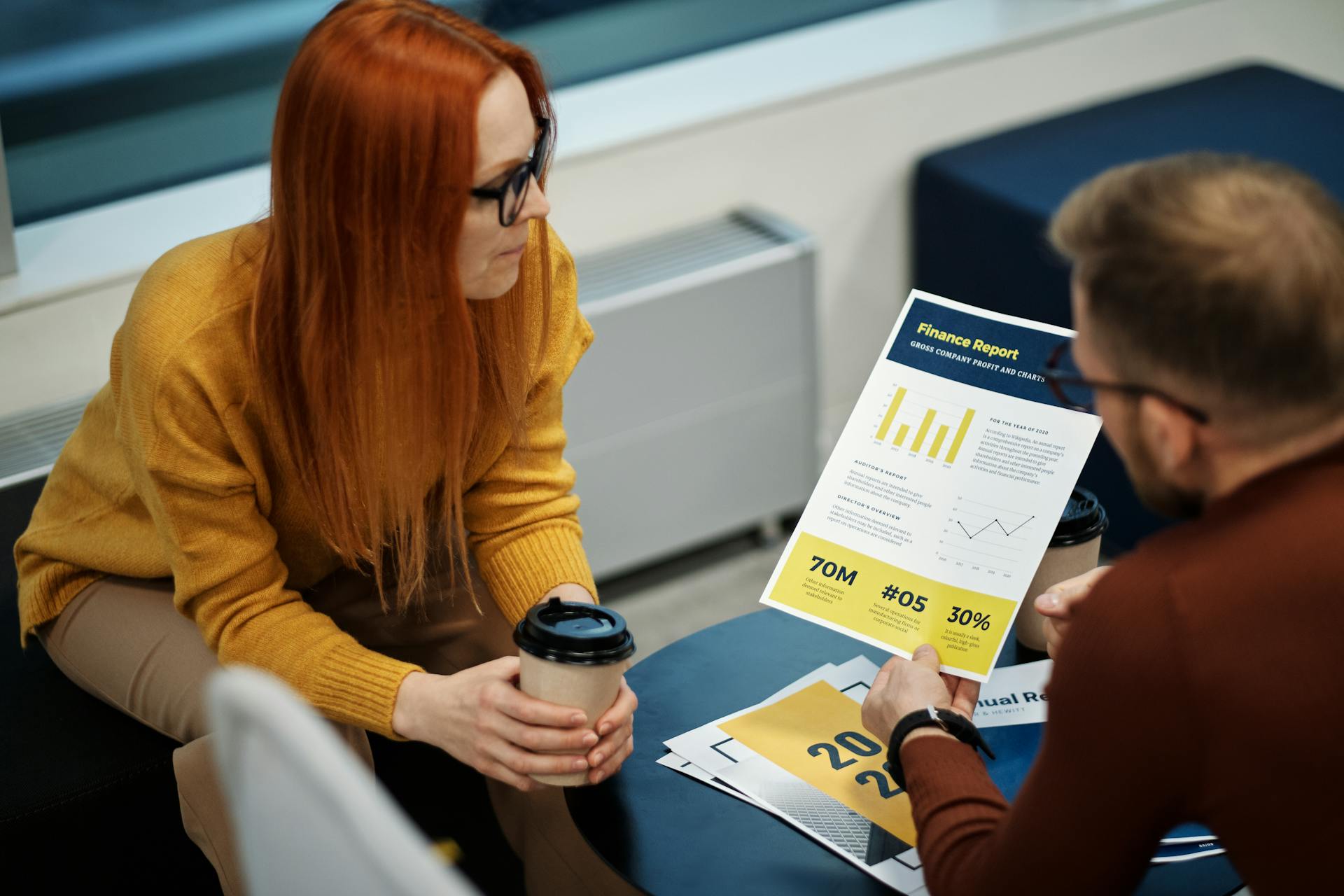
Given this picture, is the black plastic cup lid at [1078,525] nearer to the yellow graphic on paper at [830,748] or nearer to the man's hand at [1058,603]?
the man's hand at [1058,603]

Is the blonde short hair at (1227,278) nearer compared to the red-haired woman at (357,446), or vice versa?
the blonde short hair at (1227,278)

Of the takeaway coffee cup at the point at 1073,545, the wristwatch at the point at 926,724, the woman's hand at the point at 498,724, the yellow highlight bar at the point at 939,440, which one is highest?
the yellow highlight bar at the point at 939,440

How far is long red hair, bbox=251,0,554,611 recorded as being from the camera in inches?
51.0

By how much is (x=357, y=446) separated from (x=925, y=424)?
0.57 meters

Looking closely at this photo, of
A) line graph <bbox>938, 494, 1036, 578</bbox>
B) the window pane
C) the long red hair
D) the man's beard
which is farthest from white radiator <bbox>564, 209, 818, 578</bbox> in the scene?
the man's beard

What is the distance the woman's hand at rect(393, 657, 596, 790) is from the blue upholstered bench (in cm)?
146

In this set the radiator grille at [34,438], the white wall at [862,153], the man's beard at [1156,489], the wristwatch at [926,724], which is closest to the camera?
the man's beard at [1156,489]

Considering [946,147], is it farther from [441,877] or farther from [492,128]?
[441,877]

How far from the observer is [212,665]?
62.6 inches

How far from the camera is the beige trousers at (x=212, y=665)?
1487 mm

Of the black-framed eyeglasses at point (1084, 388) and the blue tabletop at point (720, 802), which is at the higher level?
the black-framed eyeglasses at point (1084, 388)

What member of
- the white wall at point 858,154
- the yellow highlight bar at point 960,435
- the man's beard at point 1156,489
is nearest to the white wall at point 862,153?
the white wall at point 858,154

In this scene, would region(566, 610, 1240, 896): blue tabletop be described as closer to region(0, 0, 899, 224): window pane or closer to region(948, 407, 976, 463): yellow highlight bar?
region(948, 407, 976, 463): yellow highlight bar

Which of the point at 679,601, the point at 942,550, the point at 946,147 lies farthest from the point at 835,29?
the point at 942,550
